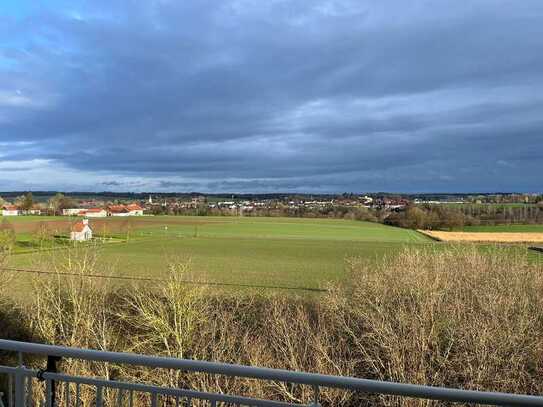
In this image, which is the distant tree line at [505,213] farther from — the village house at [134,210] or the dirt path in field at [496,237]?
the village house at [134,210]

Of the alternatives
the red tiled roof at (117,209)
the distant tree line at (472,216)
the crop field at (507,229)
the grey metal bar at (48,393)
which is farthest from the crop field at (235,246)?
the grey metal bar at (48,393)

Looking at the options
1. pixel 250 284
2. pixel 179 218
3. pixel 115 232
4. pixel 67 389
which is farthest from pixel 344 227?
pixel 67 389

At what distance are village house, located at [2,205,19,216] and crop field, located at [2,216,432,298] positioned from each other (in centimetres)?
676

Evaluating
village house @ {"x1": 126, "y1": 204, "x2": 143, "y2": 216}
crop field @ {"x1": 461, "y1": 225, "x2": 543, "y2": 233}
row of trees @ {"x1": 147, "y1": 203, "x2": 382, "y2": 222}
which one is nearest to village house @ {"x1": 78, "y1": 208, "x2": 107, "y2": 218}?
village house @ {"x1": 126, "y1": 204, "x2": 143, "y2": 216}

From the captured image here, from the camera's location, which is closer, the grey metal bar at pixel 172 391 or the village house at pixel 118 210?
the grey metal bar at pixel 172 391

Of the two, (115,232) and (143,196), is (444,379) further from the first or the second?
(143,196)

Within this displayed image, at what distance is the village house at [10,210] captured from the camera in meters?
95.1

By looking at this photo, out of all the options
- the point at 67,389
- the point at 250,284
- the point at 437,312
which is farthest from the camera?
the point at 250,284

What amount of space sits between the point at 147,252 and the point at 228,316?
1778 inches

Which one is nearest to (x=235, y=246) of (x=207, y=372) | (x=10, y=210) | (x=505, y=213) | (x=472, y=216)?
(x=472, y=216)

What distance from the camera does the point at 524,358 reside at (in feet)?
65.5

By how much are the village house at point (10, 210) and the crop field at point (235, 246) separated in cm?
676

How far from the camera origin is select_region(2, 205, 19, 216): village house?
95.1 metres

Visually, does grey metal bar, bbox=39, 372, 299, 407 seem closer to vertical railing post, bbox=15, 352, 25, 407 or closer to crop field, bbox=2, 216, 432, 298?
vertical railing post, bbox=15, 352, 25, 407
